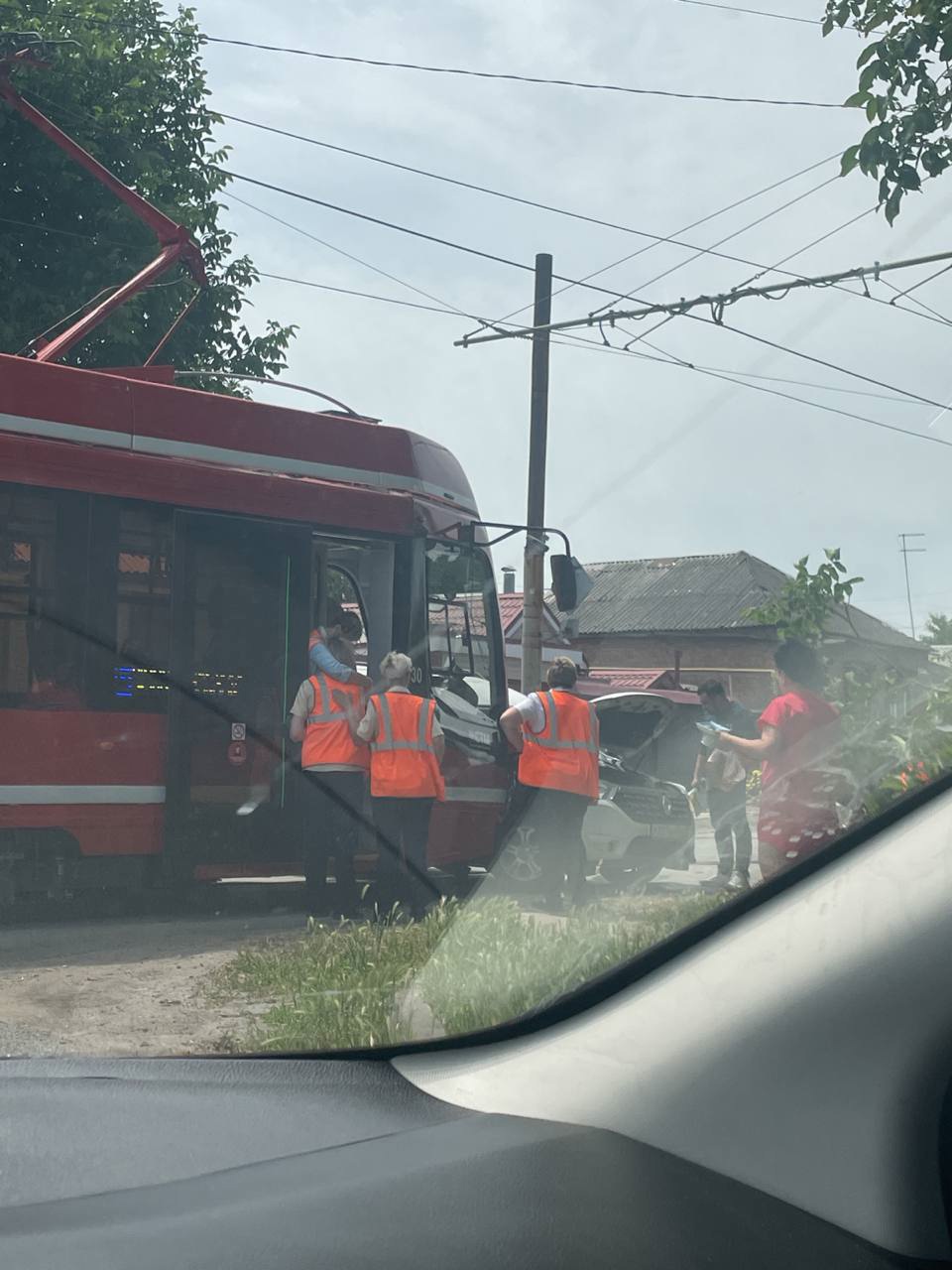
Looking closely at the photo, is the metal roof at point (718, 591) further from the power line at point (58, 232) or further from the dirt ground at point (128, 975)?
the power line at point (58, 232)

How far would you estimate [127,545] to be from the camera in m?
8.49

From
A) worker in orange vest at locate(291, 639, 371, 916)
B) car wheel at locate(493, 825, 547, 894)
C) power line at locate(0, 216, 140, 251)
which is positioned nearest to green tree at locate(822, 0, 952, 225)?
car wheel at locate(493, 825, 547, 894)

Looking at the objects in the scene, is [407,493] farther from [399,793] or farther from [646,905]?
[646,905]

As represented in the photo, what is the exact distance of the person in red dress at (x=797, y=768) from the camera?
1.46 meters

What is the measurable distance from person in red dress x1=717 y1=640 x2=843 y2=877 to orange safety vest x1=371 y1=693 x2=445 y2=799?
269 inches

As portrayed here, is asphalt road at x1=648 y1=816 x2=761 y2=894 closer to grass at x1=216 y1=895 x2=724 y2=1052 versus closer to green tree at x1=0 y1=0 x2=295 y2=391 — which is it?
grass at x1=216 y1=895 x2=724 y2=1052

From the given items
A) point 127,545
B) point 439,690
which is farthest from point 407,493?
point 127,545

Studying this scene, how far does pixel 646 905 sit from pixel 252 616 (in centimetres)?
730

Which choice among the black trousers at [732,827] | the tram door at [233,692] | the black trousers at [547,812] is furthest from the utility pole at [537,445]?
the black trousers at [732,827]

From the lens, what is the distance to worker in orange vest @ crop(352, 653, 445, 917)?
846 cm

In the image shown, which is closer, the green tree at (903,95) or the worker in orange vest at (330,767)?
the green tree at (903,95)

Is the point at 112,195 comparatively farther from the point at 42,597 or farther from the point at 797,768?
the point at 797,768

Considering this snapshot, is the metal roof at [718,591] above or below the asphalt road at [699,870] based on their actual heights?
above

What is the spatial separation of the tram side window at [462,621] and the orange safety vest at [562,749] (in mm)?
A: 897
